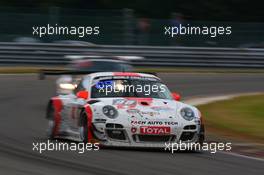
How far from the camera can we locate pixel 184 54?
107 feet

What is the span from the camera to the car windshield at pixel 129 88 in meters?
12.5

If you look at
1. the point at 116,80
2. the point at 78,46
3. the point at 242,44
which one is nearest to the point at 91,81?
the point at 116,80

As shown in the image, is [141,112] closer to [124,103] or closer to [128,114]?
[128,114]

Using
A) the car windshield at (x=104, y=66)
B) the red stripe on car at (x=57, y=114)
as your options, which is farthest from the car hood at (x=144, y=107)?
the car windshield at (x=104, y=66)

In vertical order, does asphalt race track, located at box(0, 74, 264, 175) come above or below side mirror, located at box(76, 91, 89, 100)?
below

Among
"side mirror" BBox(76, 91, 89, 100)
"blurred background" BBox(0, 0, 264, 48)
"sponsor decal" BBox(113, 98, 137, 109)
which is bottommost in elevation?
→ "sponsor decal" BBox(113, 98, 137, 109)

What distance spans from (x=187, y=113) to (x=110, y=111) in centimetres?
110

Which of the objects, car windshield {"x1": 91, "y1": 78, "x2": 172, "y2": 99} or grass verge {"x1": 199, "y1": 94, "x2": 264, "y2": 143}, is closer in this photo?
car windshield {"x1": 91, "y1": 78, "x2": 172, "y2": 99}

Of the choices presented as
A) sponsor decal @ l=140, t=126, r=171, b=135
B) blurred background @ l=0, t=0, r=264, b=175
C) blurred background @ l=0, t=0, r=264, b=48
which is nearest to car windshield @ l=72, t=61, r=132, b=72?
blurred background @ l=0, t=0, r=264, b=175

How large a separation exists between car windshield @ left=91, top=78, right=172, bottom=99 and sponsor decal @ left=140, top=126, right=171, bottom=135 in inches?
40.0

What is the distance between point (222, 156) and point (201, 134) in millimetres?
644

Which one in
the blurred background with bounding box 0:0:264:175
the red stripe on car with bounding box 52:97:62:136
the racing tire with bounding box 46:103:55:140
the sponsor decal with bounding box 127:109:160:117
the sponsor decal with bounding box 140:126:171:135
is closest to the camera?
the blurred background with bounding box 0:0:264:175

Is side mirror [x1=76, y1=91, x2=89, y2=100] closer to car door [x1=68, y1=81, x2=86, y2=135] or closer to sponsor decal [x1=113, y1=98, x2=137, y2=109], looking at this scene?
car door [x1=68, y1=81, x2=86, y2=135]

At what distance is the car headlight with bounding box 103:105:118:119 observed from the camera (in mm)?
11664
